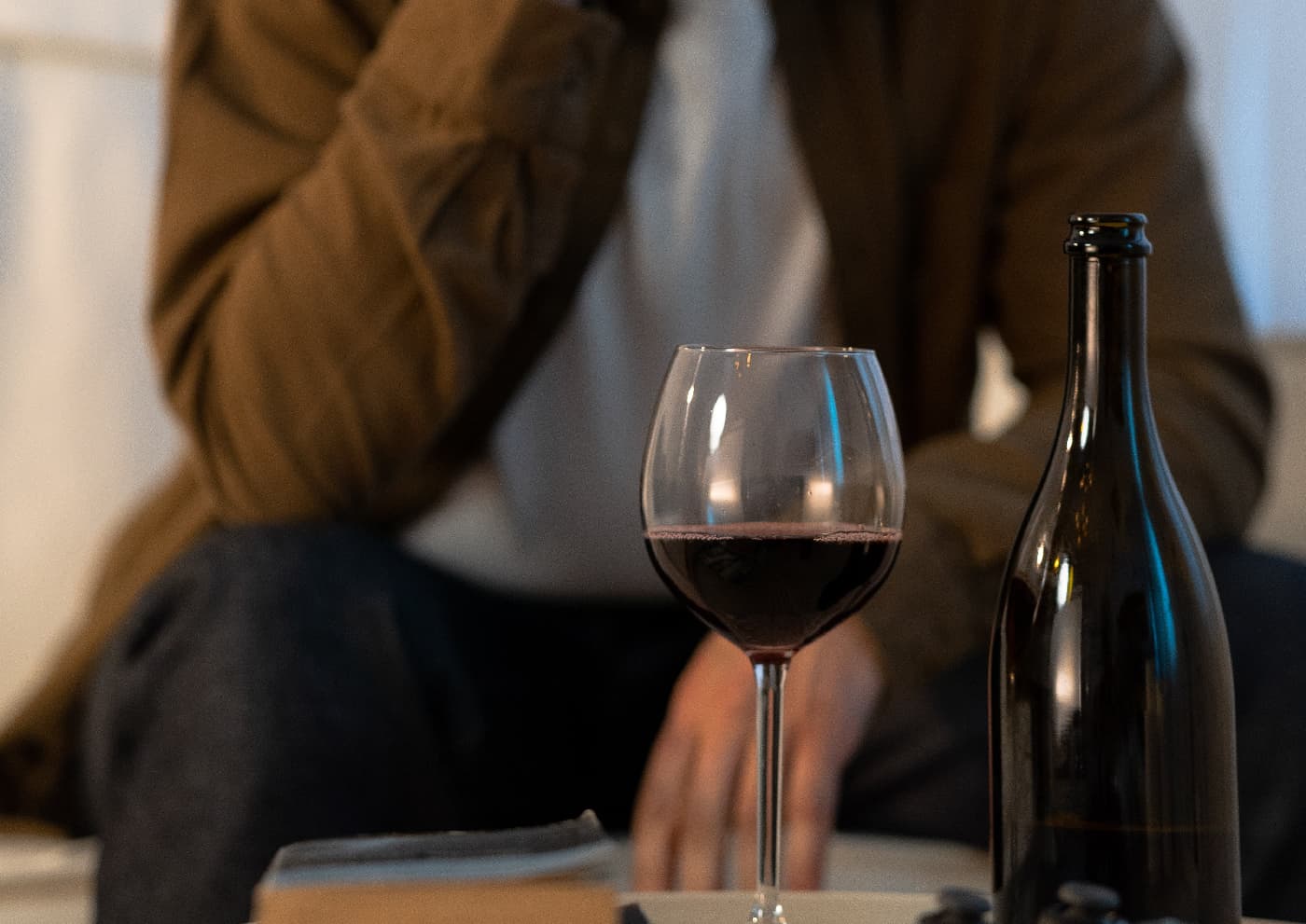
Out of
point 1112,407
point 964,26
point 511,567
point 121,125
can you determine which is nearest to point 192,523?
point 511,567

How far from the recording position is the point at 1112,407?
0.62m

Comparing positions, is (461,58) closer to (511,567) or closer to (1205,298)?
(511,567)

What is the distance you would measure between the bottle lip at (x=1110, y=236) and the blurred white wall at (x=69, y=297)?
1.33 meters

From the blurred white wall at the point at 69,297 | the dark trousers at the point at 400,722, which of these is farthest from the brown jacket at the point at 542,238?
the blurred white wall at the point at 69,297

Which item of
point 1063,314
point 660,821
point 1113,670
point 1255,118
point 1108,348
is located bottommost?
point 660,821

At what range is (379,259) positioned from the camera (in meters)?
1.22

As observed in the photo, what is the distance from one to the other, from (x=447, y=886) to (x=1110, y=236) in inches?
13.3

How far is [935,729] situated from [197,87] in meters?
0.82

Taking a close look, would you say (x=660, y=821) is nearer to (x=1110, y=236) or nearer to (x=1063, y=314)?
(x=1110, y=236)

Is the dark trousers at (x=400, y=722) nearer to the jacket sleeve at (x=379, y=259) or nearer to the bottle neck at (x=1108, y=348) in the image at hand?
the jacket sleeve at (x=379, y=259)

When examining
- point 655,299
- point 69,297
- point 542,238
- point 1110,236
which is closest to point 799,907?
point 1110,236

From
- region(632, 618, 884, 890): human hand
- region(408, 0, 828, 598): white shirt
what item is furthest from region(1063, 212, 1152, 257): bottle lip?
region(408, 0, 828, 598): white shirt

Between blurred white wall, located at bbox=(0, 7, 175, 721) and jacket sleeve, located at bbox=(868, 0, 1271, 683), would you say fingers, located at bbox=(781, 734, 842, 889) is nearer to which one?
jacket sleeve, located at bbox=(868, 0, 1271, 683)

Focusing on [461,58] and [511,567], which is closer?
[461,58]
